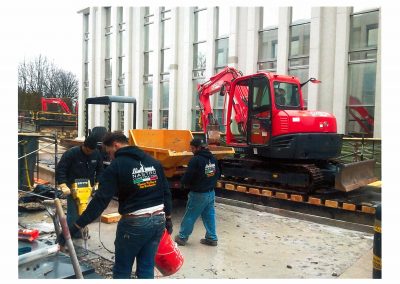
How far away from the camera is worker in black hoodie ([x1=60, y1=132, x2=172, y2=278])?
3.33 metres

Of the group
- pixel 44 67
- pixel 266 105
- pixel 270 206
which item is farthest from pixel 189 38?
pixel 44 67

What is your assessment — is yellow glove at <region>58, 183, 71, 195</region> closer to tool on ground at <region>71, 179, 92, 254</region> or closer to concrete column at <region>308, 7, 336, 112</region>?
tool on ground at <region>71, 179, 92, 254</region>

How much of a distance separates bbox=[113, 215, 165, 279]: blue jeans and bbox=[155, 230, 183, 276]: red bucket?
36 centimetres

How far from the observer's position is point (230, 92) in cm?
899

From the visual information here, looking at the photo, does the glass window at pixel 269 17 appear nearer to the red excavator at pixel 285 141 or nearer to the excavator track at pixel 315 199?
the red excavator at pixel 285 141

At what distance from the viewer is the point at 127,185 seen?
3.33 metres

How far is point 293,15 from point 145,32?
844cm

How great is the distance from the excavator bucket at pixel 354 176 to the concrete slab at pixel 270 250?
133 cm

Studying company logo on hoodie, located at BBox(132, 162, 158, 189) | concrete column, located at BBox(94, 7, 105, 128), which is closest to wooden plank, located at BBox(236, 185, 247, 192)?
company logo on hoodie, located at BBox(132, 162, 158, 189)

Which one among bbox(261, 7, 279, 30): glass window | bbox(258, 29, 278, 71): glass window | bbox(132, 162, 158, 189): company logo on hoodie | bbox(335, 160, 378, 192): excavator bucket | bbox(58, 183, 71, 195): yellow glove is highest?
bbox(261, 7, 279, 30): glass window

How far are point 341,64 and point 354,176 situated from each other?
4.49 m

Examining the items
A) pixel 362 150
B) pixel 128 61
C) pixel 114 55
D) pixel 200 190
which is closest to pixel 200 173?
pixel 200 190

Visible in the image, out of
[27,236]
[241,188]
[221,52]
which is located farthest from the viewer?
[221,52]

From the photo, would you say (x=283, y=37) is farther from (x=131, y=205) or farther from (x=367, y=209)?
(x=131, y=205)
